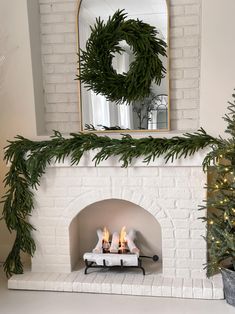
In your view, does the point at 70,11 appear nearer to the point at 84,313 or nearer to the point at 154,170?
the point at 154,170

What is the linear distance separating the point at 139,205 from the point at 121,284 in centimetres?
55

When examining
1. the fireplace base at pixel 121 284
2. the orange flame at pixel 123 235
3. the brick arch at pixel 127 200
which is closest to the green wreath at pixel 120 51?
the brick arch at pixel 127 200

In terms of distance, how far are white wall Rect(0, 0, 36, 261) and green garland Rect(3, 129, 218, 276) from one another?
0.13m

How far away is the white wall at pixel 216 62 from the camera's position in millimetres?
2541

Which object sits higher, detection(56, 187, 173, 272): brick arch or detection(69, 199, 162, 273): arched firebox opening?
detection(56, 187, 173, 272): brick arch

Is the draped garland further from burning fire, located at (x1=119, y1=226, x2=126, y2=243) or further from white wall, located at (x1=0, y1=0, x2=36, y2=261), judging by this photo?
burning fire, located at (x1=119, y1=226, x2=126, y2=243)

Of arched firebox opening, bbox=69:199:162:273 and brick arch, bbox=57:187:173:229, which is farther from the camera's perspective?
arched firebox opening, bbox=69:199:162:273

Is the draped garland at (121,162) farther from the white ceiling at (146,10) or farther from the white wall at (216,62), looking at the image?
the white ceiling at (146,10)

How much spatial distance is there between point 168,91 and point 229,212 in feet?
3.07

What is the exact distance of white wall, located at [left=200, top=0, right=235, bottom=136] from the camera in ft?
8.34

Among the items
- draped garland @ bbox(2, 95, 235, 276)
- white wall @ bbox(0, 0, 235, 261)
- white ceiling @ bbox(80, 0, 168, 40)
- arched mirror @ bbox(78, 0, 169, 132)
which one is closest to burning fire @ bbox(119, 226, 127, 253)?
draped garland @ bbox(2, 95, 235, 276)

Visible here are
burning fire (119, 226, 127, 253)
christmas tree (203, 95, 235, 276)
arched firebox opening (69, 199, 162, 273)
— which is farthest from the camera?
arched firebox opening (69, 199, 162, 273)

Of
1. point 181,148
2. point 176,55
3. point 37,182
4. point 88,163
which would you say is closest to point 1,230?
point 37,182

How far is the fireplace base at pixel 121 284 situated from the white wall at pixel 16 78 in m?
1.01
